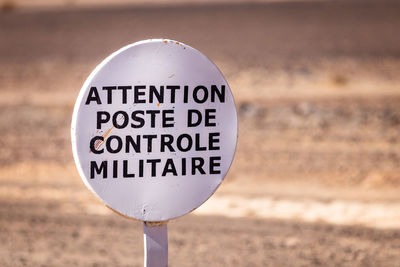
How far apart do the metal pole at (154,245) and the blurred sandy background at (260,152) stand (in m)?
2.24

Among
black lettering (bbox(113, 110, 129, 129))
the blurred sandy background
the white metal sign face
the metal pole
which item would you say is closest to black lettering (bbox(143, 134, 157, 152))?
the white metal sign face

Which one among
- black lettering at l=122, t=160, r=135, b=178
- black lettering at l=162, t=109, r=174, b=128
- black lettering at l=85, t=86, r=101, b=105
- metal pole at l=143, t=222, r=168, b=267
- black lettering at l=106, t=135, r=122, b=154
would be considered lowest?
metal pole at l=143, t=222, r=168, b=267

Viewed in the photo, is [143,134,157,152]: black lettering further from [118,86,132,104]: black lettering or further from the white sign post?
[118,86,132,104]: black lettering

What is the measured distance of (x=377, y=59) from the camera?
52.6 feet

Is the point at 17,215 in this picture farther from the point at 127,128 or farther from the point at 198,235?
the point at 127,128

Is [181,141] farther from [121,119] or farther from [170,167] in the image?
[121,119]

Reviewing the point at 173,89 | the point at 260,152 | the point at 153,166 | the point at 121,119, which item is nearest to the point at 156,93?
the point at 173,89

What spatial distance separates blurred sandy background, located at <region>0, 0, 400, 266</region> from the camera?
5348 millimetres

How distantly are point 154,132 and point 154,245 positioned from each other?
510 millimetres

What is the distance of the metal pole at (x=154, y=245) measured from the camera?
2738mm

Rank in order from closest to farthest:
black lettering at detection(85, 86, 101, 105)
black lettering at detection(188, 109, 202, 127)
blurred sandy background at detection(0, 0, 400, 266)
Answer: black lettering at detection(85, 86, 101, 105) < black lettering at detection(188, 109, 202, 127) < blurred sandy background at detection(0, 0, 400, 266)

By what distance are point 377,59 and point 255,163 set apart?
880 centimetres

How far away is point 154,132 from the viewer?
8.94ft

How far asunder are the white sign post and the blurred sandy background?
2323mm
